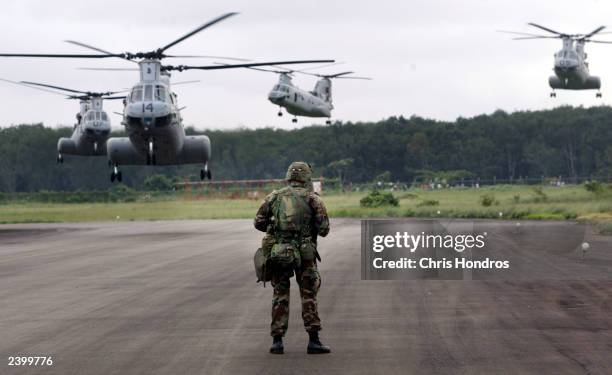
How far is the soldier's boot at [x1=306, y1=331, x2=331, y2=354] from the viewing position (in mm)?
10648

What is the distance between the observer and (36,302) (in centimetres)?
1641

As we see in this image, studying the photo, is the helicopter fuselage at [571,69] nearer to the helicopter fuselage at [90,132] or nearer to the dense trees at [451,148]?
the helicopter fuselage at [90,132]

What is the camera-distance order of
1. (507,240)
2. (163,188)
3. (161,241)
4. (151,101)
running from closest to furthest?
(507,240) → (161,241) → (151,101) → (163,188)

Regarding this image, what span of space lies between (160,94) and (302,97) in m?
30.9

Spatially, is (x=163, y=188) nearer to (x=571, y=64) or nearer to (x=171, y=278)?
(x=571, y=64)

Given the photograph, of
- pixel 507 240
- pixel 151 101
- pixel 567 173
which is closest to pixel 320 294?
pixel 507 240

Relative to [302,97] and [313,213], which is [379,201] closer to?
[302,97]

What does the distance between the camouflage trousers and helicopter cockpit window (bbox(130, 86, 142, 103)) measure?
27.8m

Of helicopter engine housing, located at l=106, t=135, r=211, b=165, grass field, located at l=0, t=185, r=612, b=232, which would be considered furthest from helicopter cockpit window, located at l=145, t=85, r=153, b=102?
grass field, located at l=0, t=185, r=612, b=232

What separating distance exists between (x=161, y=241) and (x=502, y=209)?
22.0 meters

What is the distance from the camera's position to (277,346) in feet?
35.1

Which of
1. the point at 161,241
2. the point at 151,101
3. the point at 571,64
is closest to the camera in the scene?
the point at 161,241
